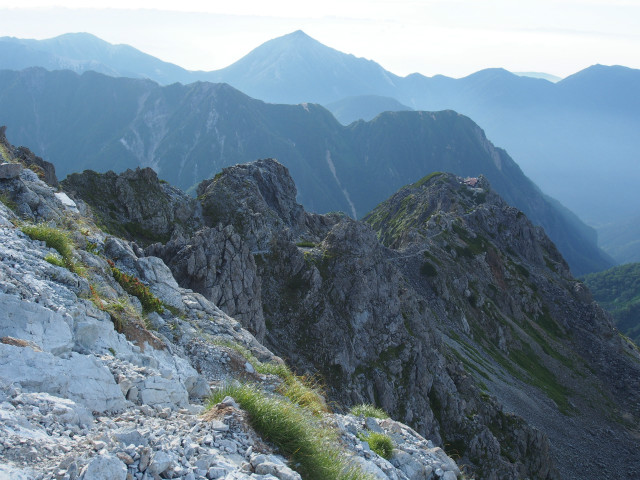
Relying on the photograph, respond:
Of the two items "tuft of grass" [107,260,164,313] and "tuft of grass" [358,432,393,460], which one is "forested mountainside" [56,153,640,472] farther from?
"tuft of grass" [107,260,164,313]

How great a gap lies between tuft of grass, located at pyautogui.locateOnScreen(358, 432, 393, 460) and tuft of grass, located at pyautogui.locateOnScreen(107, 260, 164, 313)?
27.9 ft

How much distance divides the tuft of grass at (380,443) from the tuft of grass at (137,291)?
850 cm

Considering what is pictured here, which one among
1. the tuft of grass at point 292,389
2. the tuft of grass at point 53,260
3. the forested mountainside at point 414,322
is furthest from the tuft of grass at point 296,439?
the forested mountainside at point 414,322

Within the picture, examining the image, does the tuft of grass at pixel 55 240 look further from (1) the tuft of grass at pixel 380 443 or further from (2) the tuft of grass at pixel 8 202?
(1) the tuft of grass at pixel 380 443

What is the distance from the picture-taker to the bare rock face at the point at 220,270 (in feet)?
123

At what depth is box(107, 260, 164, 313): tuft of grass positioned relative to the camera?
1516cm

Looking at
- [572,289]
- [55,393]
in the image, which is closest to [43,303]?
[55,393]

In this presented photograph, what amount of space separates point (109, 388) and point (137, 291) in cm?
734

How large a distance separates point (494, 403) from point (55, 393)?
5738 centimetres

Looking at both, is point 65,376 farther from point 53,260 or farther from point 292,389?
point 292,389

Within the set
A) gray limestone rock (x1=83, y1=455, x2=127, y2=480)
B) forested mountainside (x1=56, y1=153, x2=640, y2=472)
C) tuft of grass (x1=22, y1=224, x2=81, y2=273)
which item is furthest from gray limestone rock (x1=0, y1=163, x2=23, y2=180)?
forested mountainside (x1=56, y1=153, x2=640, y2=472)

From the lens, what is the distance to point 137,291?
15.5 meters

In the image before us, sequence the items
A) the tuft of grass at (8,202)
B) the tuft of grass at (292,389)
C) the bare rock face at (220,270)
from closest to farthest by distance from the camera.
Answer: the tuft of grass at (292,389), the tuft of grass at (8,202), the bare rock face at (220,270)

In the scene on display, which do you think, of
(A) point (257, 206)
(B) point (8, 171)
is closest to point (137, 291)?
(B) point (8, 171)
